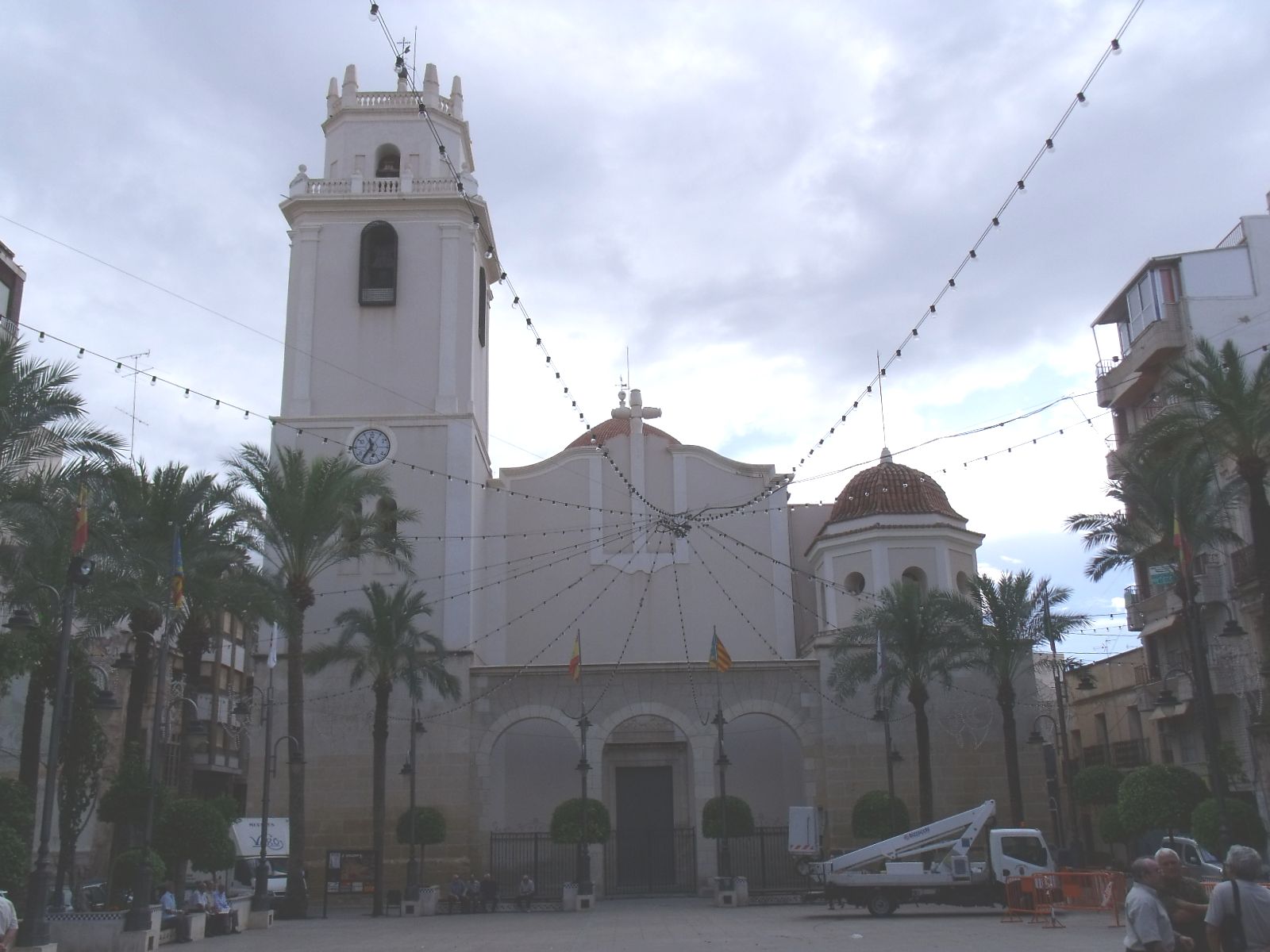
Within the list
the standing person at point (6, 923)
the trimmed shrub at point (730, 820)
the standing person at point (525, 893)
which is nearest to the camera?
the standing person at point (6, 923)

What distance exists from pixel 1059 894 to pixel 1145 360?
49.9 ft

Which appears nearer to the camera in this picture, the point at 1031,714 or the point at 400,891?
the point at 400,891

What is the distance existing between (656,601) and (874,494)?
7335 mm

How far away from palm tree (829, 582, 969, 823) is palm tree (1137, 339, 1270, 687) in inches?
351

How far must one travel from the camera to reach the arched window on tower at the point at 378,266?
3669cm

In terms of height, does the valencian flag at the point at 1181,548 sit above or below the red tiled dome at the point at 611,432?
below

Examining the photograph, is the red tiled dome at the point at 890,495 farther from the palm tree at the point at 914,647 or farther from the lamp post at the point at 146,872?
the lamp post at the point at 146,872

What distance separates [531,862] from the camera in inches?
1334

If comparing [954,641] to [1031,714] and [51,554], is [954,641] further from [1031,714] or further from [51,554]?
[51,554]

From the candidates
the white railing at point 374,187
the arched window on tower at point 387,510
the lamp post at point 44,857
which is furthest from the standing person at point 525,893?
the white railing at point 374,187

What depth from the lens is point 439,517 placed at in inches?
1388

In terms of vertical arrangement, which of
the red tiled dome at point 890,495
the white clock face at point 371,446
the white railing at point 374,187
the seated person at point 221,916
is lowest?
the seated person at point 221,916

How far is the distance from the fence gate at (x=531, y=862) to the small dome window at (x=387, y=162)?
66.1ft

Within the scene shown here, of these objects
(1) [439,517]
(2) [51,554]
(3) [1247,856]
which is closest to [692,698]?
(1) [439,517]
